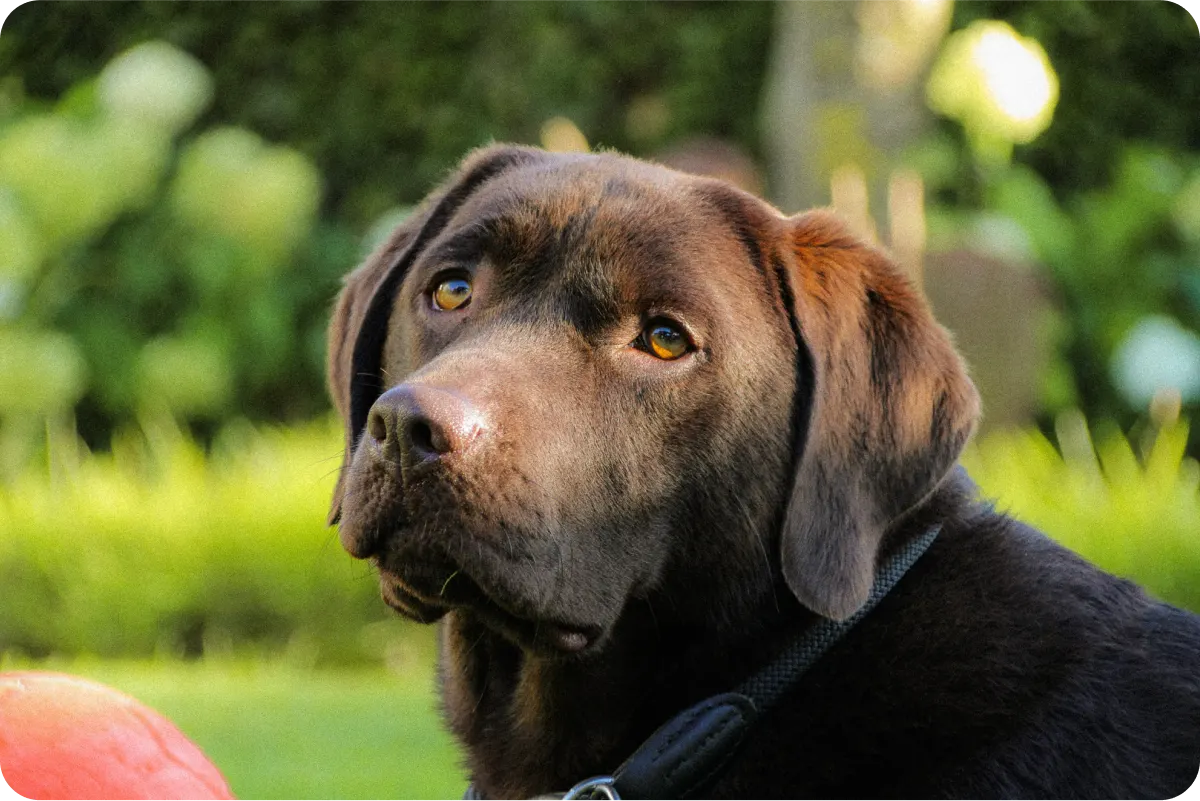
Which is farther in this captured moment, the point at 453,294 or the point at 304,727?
the point at 304,727

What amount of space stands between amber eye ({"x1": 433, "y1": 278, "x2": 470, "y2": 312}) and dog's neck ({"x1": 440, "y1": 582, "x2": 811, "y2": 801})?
25.6 inches

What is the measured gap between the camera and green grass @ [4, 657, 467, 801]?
184 inches

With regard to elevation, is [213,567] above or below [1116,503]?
below

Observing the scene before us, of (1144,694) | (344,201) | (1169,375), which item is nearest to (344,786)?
(1144,694)

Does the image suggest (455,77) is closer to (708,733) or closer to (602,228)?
(602,228)

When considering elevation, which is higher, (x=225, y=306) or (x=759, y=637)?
(x=759, y=637)

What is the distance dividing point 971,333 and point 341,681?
4.16 meters

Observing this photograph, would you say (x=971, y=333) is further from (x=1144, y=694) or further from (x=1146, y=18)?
(x=1144, y=694)

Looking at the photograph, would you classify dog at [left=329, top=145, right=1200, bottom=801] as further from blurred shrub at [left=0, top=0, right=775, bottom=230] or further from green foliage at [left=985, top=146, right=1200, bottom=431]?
green foliage at [left=985, top=146, right=1200, bottom=431]

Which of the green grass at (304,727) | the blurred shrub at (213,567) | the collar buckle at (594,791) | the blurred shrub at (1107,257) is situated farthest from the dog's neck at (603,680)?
the blurred shrub at (1107,257)

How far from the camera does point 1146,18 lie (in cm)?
914

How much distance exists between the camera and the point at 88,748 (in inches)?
110

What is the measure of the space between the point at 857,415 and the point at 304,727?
3.18m

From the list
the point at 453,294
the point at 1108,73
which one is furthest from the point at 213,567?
the point at 1108,73
